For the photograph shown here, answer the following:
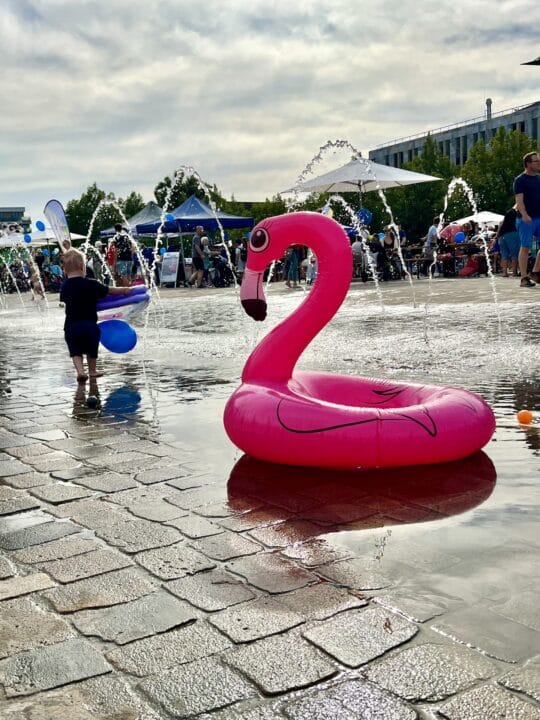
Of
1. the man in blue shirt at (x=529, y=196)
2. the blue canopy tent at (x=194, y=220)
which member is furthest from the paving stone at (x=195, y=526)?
the blue canopy tent at (x=194, y=220)

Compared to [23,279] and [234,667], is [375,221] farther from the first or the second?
[234,667]

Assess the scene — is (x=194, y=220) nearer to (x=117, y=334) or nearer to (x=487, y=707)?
(x=117, y=334)

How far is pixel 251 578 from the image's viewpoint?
292cm

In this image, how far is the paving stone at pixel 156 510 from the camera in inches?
144

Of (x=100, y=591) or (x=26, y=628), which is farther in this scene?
(x=100, y=591)

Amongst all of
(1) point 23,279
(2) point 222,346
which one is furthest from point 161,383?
(1) point 23,279

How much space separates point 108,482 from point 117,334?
428 cm

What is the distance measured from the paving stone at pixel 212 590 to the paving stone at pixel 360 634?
1.20 ft

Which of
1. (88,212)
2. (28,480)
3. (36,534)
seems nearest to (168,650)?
(36,534)

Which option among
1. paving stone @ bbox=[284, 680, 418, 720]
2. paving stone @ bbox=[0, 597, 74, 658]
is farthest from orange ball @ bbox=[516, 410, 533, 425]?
paving stone @ bbox=[0, 597, 74, 658]

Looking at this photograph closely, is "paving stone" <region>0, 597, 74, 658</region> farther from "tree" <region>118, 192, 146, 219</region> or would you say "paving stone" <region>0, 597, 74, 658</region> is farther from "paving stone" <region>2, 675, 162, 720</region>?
"tree" <region>118, 192, 146, 219</region>

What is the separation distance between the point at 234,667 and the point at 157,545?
1.08m

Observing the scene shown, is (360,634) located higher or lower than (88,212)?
lower

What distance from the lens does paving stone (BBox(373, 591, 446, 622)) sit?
2.57m
